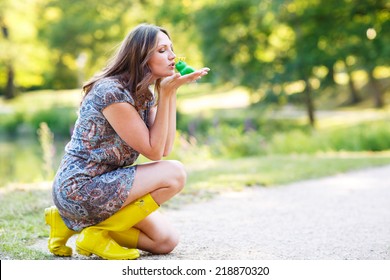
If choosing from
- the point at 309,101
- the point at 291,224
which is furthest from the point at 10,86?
the point at 291,224

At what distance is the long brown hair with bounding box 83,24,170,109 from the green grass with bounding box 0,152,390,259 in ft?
3.88

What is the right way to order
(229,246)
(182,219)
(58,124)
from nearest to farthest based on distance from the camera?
1. (229,246)
2. (182,219)
3. (58,124)

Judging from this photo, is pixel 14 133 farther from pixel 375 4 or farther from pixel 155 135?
pixel 155 135

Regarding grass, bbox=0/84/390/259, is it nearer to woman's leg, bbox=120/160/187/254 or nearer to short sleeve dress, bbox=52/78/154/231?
short sleeve dress, bbox=52/78/154/231

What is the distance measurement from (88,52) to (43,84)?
8065mm

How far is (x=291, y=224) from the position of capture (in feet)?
17.6

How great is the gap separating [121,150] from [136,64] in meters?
0.53

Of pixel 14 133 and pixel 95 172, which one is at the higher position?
pixel 95 172

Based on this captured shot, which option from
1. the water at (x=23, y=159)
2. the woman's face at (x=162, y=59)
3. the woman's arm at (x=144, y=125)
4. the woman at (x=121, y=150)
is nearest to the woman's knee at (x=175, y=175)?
the woman at (x=121, y=150)

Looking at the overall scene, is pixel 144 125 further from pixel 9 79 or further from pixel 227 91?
pixel 227 91

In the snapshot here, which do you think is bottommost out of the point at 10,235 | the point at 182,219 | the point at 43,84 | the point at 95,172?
the point at 43,84

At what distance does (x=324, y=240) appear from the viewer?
4695 mm

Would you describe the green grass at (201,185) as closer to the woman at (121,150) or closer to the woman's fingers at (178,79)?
the woman at (121,150)

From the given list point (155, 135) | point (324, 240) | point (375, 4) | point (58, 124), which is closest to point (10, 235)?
point (155, 135)
